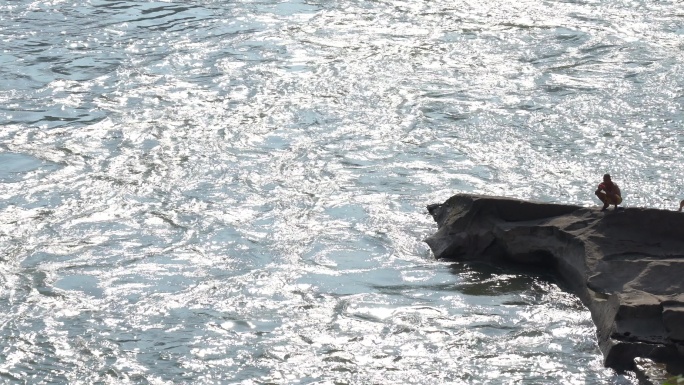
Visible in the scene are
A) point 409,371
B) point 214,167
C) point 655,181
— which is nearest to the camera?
point 409,371

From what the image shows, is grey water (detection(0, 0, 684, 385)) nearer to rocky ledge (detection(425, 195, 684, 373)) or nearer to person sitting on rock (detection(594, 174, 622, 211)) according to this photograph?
rocky ledge (detection(425, 195, 684, 373))

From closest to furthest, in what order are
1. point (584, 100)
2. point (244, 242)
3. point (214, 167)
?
point (244, 242) < point (214, 167) < point (584, 100)

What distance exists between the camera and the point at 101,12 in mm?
14820

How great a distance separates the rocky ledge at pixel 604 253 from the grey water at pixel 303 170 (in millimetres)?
164

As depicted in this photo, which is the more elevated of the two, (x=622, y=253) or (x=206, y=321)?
(x=622, y=253)

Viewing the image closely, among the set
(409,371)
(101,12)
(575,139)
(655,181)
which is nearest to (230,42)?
(101,12)

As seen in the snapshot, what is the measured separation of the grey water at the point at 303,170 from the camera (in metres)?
6.60

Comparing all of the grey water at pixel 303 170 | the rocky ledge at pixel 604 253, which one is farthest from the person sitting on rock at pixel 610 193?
the grey water at pixel 303 170

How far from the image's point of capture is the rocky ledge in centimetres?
598

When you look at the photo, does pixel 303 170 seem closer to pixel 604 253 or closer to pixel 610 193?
pixel 610 193

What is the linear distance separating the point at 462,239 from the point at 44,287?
2.96 metres

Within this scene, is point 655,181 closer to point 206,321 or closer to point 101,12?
point 206,321

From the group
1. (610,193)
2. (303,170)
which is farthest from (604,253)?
(303,170)

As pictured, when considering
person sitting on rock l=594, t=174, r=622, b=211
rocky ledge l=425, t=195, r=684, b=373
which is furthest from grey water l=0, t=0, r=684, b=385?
person sitting on rock l=594, t=174, r=622, b=211
